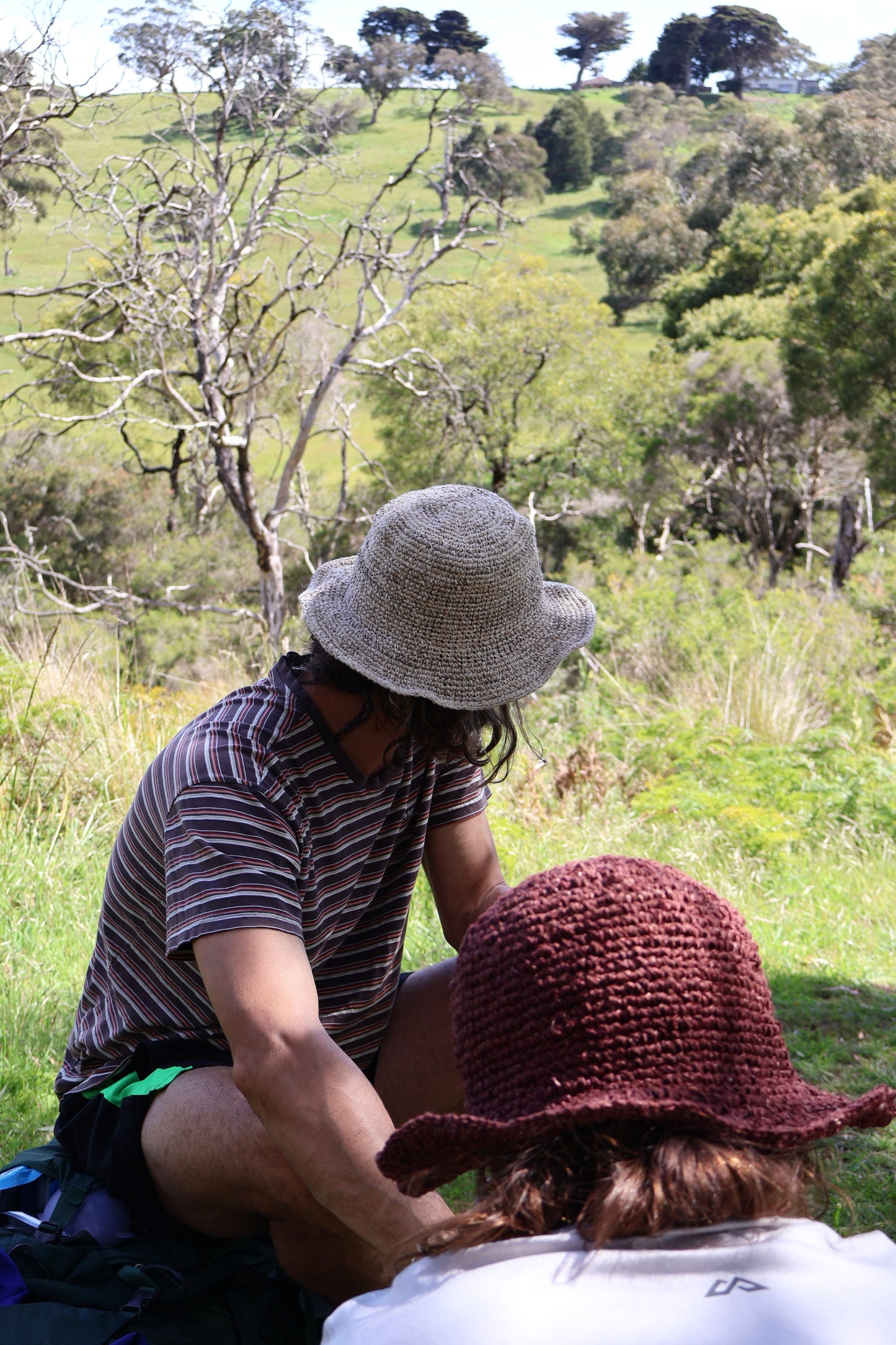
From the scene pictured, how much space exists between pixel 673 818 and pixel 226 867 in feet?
10.5

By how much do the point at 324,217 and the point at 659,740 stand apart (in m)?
8.75

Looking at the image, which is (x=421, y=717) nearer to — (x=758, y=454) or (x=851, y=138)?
(x=758, y=454)

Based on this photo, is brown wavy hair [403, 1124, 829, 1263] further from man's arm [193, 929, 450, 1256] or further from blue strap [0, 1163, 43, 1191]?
blue strap [0, 1163, 43, 1191]

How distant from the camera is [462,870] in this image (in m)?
2.13

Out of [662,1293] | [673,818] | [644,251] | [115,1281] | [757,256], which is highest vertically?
[644,251]

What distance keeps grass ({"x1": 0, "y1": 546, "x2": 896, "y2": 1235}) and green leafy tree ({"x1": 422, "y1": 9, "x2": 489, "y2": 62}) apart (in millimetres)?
47251

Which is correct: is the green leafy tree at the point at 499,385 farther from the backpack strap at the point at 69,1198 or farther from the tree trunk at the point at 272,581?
the backpack strap at the point at 69,1198

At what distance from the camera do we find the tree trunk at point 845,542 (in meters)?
19.2

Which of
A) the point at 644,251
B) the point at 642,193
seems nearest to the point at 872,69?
the point at 642,193

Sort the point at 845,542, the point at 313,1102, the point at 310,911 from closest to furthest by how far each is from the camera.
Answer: the point at 313,1102, the point at 310,911, the point at 845,542

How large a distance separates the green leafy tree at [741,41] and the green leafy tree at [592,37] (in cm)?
1142

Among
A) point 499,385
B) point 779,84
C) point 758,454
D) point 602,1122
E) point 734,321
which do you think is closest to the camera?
point 602,1122

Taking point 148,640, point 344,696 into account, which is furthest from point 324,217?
point 344,696

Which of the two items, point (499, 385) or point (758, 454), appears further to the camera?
point (499, 385)
